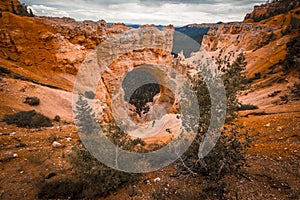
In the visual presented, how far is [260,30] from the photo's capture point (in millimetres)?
44844

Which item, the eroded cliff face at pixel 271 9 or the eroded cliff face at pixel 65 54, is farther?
the eroded cliff face at pixel 271 9

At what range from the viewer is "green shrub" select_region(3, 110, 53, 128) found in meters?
9.88

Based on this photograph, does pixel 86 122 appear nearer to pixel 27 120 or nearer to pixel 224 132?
pixel 224 132

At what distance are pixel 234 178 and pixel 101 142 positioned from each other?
3.50m

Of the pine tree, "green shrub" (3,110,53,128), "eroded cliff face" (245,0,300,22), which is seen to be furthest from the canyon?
"eroded cliff face" (245,0,300,22)

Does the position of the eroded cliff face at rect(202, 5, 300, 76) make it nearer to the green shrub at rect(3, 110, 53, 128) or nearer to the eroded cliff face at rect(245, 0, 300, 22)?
the green shrub at rect(3, 110, 53, 128)

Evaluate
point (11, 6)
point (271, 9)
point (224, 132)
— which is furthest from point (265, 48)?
point (271, 9)

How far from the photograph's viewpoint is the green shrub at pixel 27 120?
9.88m

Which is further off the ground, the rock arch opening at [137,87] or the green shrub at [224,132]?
the green shrub at [224,132]

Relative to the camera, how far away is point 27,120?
33.8ft

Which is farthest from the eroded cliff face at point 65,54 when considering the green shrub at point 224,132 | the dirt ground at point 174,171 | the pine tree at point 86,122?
the green shrub at point 224,132

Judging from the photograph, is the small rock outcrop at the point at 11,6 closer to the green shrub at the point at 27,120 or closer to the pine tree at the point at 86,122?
the green shrub at the point at 27,120

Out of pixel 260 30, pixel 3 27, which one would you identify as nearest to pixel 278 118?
pixel 3 27

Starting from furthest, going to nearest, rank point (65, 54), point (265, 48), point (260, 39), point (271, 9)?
point (271, 9) < point (260, 39) < point (265, 48) < point (65, 54)
